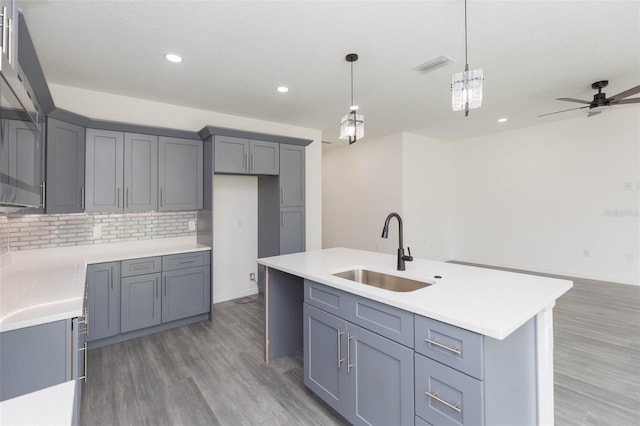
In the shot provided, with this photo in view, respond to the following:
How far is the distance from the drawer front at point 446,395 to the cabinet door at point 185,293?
2.83 metres

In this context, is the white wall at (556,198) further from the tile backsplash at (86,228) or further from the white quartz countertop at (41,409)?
the white quartz countertop at (41,409)

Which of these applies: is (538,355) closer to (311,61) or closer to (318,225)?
(311,61)

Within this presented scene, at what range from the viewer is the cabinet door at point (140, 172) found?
332cm

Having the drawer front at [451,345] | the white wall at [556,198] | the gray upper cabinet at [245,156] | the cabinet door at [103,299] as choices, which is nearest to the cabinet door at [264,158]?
the gray upper cabinet at [245,156]

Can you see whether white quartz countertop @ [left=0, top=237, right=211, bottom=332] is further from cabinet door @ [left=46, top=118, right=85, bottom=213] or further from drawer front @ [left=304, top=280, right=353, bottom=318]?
drawer front @ [left=304, top=280, right=353, bottom=318]

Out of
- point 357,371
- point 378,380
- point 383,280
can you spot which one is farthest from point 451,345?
point 383,280

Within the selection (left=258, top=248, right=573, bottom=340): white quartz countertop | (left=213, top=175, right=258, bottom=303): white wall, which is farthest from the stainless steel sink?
(left=213, top=175, right=258, bottom=303): white wall

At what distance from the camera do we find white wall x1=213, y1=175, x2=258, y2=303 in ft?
14.2

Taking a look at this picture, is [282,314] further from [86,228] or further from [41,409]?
[86,228]

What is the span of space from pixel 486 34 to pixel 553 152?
425 centimetres

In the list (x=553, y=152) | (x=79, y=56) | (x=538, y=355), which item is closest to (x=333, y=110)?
(x=79, y=56)

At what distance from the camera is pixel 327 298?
77.9 inches

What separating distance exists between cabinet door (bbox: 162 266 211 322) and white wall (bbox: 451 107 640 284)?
18.3ft

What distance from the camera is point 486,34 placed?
8.02ft
